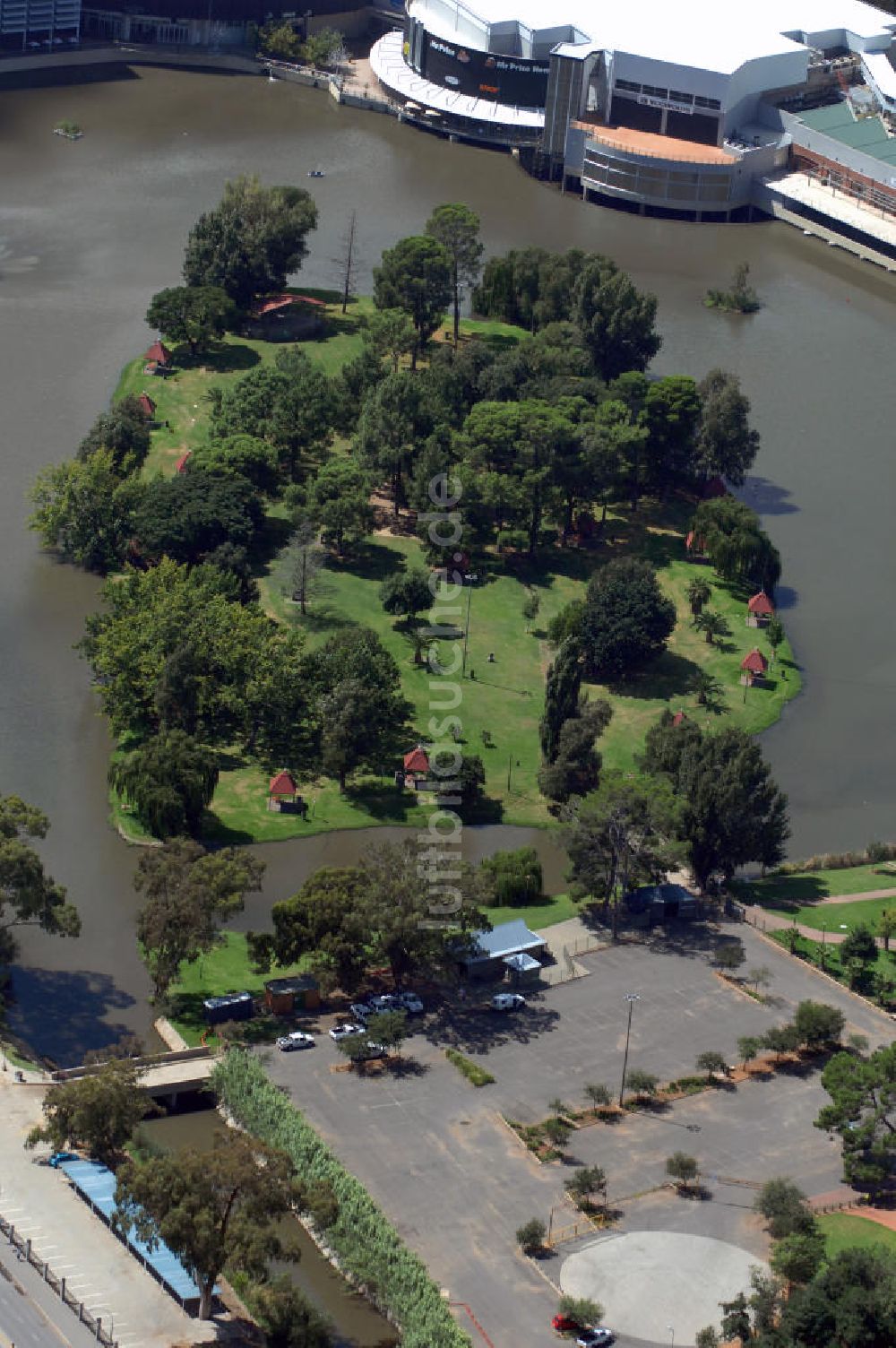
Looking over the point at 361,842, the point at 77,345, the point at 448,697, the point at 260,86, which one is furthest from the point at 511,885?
the point at 260,86

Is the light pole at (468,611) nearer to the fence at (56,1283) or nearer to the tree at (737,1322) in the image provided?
the fence at (56,1283)

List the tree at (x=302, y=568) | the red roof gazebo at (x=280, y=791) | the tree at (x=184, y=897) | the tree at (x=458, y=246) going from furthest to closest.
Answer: the tree at (x=458, y=246)
the tree at (x=302, y=568)
the red roof gazebo at (x=280, y=791)
the tree at (x=184, y=897)

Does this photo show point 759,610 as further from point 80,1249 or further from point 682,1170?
point 80,1249

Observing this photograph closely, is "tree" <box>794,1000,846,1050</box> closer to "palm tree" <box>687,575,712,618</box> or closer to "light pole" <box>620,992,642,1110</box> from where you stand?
"light pole" <box>620,992,642,1110</box>

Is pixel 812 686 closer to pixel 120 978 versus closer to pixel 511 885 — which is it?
pixel 511 885

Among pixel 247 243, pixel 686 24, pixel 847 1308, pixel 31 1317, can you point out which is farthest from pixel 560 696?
pixel 686 24

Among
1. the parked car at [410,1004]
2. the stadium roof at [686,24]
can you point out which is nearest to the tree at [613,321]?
the stadium roof at [686,24]

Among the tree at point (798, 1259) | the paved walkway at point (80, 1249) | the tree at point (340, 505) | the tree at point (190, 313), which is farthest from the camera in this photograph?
the tree at point (190, 313)
